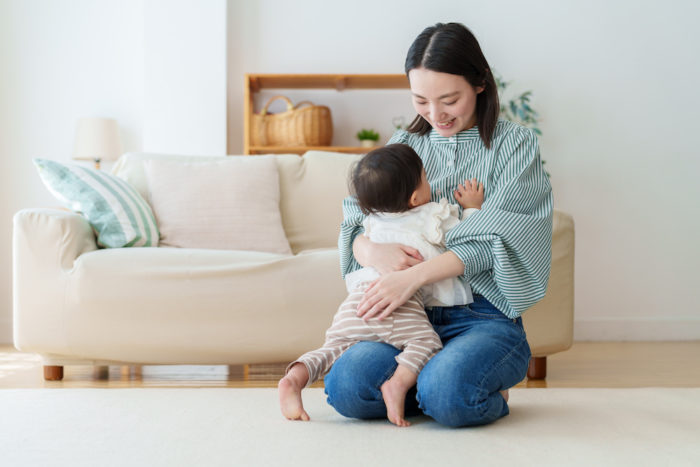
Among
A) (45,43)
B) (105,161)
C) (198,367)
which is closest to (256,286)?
(198,367)

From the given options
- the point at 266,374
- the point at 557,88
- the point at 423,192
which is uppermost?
the point at 557,88

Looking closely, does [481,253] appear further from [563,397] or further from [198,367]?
[198,367]

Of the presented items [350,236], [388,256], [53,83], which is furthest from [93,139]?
[388,256]

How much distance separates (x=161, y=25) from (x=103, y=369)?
6.30 ft

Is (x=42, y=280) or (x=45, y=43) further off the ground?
(x=45, y=43)

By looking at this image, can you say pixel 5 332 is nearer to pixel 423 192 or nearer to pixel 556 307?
pixel 556 307

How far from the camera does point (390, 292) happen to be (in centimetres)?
136

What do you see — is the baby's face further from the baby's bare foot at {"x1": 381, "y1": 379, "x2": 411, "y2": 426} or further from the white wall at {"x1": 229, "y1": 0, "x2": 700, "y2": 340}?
the white wall at {"x1": 229, "y1": 0, "x2": 700, "y2": 340}

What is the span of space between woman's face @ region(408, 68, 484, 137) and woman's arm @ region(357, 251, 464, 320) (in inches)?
11.0

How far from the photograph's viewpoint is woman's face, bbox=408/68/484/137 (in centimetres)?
142

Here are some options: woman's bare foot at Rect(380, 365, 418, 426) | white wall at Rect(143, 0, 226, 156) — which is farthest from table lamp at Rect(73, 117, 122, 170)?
woman's bare foot at Rect(380, 365, 418, 426)

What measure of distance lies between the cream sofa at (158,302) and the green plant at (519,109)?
1769mm

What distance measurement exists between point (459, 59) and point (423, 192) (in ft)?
0.89

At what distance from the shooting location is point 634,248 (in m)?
3.69
